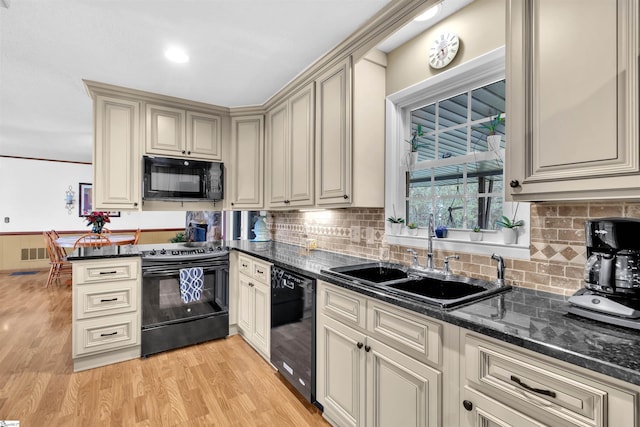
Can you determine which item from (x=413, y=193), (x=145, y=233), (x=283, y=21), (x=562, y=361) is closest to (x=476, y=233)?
(x=413, y=193)

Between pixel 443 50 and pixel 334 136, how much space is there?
87 cm

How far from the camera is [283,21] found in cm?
194

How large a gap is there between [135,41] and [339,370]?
8.22 feet

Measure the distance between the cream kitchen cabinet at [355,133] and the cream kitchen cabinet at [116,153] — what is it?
190 cm

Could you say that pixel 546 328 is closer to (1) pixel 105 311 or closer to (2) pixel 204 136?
(1) pixel 105 311

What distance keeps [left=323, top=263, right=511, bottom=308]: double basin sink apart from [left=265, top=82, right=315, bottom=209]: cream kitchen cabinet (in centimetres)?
78

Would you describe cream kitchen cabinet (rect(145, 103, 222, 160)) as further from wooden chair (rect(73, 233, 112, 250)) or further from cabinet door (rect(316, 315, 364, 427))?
wooden chair (rect(73, 233, 112, 250))

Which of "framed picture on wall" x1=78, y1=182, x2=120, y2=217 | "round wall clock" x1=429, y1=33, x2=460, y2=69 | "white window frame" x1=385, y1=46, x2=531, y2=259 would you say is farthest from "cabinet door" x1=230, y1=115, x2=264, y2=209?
"framed picture on wall" x1=78, y1=182, x2=120, y2=217

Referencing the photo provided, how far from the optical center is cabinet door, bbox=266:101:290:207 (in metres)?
2.93

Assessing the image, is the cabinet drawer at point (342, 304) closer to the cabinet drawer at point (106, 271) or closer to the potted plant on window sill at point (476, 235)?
the potted plant on window sill at point (476, 235)

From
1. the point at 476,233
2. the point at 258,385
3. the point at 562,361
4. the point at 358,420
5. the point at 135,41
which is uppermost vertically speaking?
the point at 135,41

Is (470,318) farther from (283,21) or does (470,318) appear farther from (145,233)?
(145,233)

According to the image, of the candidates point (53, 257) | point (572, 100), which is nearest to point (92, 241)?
point (53, 257)

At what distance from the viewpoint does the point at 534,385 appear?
3.02 feet
